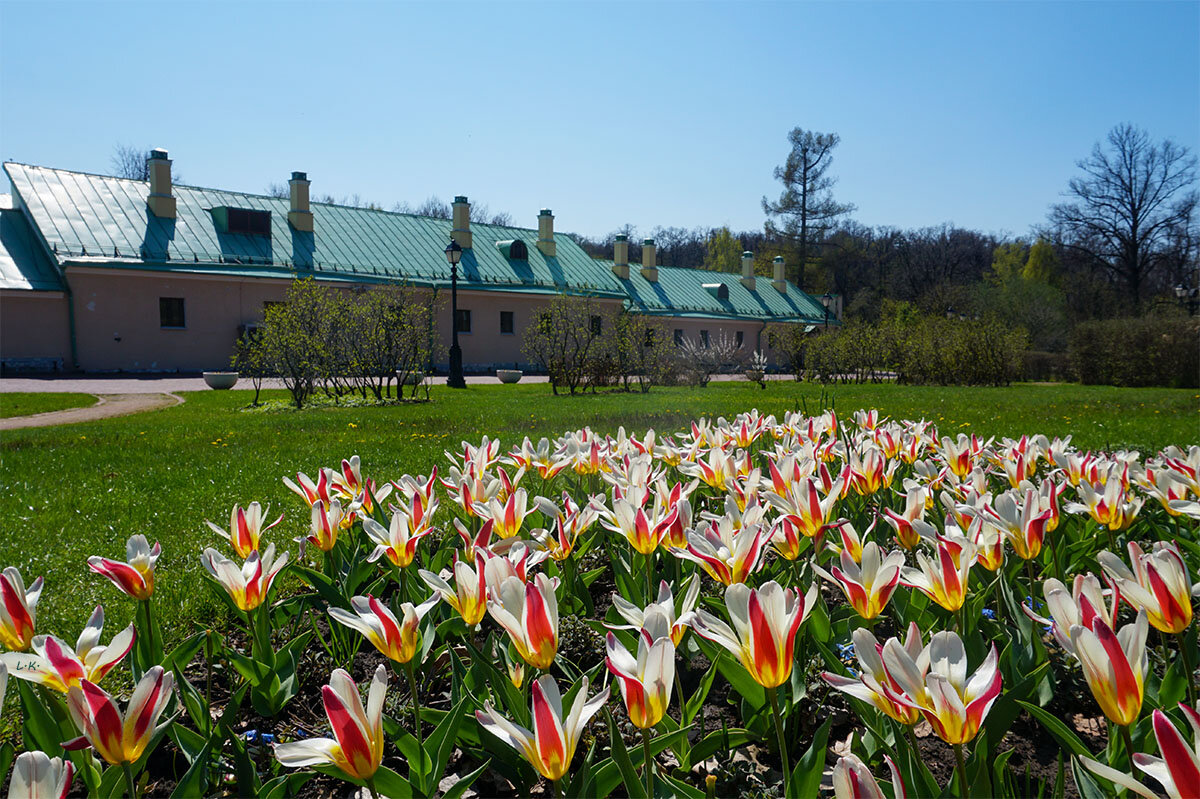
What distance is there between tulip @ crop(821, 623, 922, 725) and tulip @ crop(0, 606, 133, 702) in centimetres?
122

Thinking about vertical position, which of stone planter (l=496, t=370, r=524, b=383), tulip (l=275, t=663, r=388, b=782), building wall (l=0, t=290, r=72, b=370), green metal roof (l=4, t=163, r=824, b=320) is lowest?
stone planter (l=496, t=370, r=524, b=383)

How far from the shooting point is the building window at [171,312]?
24.5m

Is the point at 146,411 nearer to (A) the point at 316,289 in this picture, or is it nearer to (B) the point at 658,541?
(A) the point at 316,289

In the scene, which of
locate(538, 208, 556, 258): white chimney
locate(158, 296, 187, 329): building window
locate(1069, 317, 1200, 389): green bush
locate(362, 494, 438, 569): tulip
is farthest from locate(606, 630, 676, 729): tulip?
locate(538, 208, 556, 258): white chimney

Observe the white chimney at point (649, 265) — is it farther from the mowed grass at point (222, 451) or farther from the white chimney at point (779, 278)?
the mowed grass at point (222, 451)

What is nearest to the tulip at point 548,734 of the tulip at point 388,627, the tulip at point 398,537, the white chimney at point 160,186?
the tulip at point 388,627

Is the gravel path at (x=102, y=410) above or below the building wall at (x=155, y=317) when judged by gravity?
below

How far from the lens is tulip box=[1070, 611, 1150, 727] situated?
113 cm

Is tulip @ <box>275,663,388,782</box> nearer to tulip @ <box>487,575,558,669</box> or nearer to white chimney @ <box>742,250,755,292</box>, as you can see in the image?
tulip @ <box>487,575,558,669</box>

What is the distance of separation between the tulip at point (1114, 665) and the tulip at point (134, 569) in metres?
1.84

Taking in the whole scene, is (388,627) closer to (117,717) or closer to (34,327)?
(117,717)

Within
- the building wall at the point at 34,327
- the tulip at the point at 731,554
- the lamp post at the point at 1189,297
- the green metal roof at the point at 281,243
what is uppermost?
the green metal roof at the point at 281,243

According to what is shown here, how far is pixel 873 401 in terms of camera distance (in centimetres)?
1502

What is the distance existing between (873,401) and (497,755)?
14.7 m
